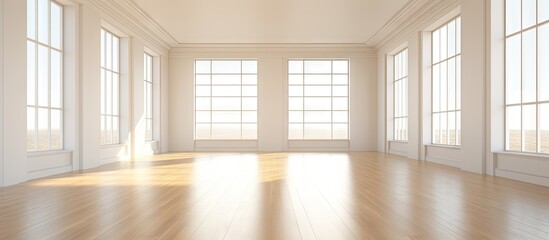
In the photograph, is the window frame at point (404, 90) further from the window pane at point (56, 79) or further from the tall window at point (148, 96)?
the window pane at point (56, 79)

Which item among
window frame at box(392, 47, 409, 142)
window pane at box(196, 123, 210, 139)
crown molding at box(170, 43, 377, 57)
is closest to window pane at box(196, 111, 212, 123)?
window pane at box(196, 123, 210, 139)

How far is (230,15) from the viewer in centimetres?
1173

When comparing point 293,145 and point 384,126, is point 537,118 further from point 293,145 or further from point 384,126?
point 293,145

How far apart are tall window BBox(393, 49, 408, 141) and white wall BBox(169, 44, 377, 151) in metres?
1.55

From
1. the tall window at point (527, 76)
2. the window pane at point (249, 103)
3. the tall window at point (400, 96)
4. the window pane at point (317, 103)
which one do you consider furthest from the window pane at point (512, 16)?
the window pane at point (249, 103)

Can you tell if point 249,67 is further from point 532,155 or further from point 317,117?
point 532,155

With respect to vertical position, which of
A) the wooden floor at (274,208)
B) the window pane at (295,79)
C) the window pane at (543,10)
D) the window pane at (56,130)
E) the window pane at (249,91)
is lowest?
the wooden floor at (274,208)

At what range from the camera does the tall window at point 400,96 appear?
13.2m

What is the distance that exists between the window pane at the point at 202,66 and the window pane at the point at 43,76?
27.7 ft

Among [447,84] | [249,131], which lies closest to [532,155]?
[447,84]

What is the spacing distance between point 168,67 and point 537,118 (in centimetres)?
1252

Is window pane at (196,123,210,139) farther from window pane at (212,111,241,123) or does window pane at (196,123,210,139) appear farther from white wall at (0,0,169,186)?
white wall at (0,0,169,186)

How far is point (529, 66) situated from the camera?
23.2ft

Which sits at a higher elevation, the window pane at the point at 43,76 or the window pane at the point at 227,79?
the window pane at the point at 227,79
